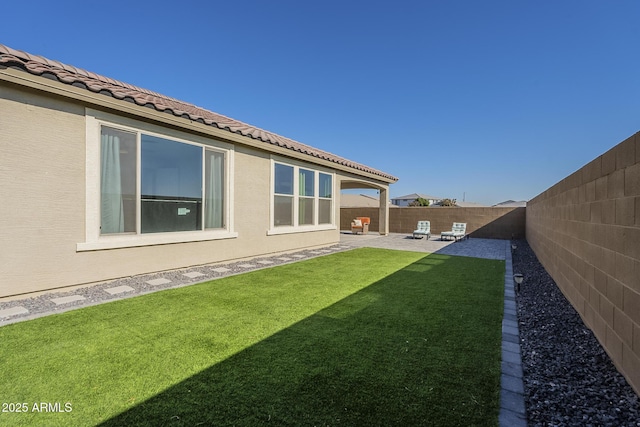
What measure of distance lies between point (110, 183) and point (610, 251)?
25.2ft

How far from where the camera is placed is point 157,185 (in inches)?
259

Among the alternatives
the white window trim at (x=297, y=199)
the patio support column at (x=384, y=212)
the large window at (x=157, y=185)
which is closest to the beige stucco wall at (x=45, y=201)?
the large window at (x=157, y=185)

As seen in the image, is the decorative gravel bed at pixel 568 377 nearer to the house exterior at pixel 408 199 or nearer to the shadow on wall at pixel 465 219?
the shadow on wall at pixel 465 219

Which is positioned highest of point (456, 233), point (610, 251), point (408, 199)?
Result: point (408, 199)

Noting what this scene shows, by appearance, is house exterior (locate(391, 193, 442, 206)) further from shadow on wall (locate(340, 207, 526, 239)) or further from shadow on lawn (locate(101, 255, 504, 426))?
shadow on lawn (locate(101, 255, 504, 426))

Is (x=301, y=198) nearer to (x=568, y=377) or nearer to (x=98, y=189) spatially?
(x=98, y=189)

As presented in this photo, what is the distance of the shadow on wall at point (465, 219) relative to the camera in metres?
17.6

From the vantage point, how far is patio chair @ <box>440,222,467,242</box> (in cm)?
1645

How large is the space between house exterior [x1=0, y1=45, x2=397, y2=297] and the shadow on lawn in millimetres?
4285

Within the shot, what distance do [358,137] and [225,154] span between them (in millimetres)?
17456

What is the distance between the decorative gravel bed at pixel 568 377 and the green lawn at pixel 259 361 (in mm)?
312

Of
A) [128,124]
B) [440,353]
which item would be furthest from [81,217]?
[440,353]

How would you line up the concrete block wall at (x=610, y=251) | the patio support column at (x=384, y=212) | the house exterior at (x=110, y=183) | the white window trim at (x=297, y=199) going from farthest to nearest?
the patio support column at (x=384, y=212)
the white window trim at (x=297, y=199)
the house exterior at (x=110, y=183)
the concrete block wall at (x=610, y=251)

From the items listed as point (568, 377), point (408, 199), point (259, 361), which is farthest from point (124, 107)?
point (408, 199)
